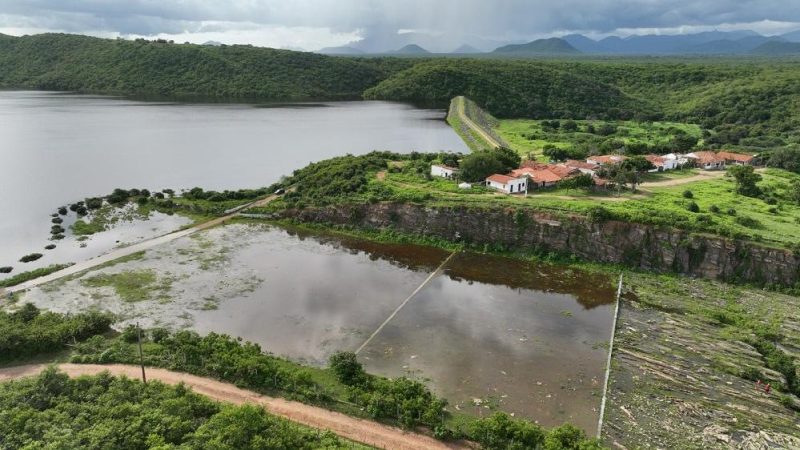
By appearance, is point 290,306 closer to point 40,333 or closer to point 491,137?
point 40,333

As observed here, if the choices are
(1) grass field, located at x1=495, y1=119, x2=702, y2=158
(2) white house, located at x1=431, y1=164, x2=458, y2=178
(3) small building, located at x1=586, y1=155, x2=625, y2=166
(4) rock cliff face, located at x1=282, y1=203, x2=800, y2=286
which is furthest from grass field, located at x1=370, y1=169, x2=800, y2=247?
(1) grass field, located at x1=495, y1=119, x2=702, y2=158

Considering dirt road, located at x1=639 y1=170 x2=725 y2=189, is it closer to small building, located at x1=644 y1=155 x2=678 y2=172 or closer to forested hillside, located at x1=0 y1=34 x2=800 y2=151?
small building, located at x1=644 y1=155 x2=678 y2=172

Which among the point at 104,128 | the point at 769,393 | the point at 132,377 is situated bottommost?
the point at 769,393

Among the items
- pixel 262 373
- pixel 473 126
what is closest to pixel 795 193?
pixel 262 373

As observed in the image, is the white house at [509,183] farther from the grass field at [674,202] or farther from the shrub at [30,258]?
the shrub at [30,258]

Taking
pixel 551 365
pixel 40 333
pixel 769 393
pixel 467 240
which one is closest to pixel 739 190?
pixel 467 240

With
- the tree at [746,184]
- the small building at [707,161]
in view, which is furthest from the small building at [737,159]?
the tree at [746,184]

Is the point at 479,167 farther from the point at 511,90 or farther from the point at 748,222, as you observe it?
the point at 511,90
